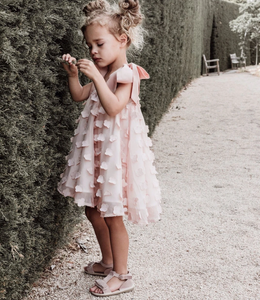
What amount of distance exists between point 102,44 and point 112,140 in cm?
55

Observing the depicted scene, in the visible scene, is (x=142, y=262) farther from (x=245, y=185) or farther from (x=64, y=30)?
(x=245, y=185)

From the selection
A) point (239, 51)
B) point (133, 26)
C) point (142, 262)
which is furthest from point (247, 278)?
point (239, 51)

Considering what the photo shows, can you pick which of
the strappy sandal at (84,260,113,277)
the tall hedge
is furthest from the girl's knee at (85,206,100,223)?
the strappy sandal at (84,260,113,277)

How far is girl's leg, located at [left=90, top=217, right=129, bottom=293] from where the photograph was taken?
230cm

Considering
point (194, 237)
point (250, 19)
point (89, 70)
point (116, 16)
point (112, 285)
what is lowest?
point (194, 237)

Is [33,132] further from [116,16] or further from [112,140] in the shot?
[116,16]

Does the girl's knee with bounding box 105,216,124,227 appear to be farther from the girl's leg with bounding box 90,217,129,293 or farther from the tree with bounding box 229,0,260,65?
the tree with bounding box 229,0,260,65

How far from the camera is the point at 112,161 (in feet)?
7.14

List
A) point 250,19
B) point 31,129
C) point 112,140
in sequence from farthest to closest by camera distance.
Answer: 1. point 250,19
2. point 112,140
3. point 31,129

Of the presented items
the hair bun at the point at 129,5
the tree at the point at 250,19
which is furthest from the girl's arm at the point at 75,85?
the tree at the point at 250,19

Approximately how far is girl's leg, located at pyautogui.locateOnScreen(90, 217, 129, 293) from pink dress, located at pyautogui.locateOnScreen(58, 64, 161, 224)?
0.34 feet

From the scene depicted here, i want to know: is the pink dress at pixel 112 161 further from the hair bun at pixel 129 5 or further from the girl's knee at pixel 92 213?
the hair bun at pixel 129 5

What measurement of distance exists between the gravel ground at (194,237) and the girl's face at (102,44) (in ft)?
4.63

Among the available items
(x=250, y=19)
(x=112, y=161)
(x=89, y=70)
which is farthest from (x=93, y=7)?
(x=250, y=19)
